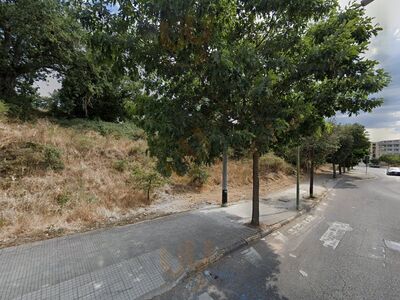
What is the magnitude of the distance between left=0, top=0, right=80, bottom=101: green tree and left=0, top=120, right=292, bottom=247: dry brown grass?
6.29 metres

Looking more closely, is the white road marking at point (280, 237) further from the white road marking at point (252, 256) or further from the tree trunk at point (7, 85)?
the tree trunk at point (7, 85)

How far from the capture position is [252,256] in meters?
4.64

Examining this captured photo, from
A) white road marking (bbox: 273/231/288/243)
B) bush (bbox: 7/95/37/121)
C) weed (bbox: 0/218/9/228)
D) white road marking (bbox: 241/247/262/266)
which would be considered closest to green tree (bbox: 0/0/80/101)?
bush (bbox: 7/95/37/121)

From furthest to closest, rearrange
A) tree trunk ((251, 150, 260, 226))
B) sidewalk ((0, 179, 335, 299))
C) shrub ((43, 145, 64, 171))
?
shrub ((43, 145, 64, 171)) < tree trunk ((251, 150, 260, 226)) < sidewalk ((0, 179, 335, 299))

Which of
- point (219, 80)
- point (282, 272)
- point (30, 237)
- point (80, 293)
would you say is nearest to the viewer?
point (80, 293)

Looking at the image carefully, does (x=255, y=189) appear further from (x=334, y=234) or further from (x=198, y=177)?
(x=198, y=177)

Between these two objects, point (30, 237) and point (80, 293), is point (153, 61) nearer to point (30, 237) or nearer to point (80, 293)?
point (80, 293)

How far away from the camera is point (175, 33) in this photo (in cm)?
353

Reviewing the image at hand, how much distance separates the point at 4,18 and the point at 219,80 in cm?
1592

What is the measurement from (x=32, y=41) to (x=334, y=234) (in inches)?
703

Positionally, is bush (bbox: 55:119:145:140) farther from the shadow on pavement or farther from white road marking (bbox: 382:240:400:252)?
white road marking (bbox: 382:240:400:252)

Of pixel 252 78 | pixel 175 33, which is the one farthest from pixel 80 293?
pixel 252 78

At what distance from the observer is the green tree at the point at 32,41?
12.2 metres

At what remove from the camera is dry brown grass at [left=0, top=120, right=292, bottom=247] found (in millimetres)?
5441
